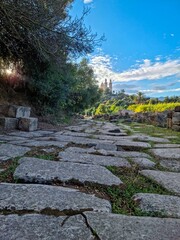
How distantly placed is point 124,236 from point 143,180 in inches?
27.8

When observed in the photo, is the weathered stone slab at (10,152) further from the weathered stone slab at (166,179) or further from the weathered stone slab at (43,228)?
the weathered stone slab at (166,179)

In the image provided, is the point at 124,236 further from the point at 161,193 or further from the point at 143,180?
the point at 143,180

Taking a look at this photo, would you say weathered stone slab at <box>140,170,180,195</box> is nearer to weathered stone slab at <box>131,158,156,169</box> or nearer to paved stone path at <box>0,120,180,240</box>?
paved stone path at <box>0,120,180,240</box>

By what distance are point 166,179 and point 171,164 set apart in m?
0.50

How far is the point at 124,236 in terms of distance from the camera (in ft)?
2.05

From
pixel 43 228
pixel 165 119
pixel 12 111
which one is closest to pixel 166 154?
pixel 43 228

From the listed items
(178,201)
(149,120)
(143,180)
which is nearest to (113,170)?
(143,180)

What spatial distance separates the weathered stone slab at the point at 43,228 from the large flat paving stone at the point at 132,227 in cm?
5

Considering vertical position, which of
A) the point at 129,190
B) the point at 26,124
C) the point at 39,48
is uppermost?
the point at 39,48

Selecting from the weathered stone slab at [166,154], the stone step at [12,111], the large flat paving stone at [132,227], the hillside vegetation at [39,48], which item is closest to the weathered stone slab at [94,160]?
the weathered stone slab at [166,154]

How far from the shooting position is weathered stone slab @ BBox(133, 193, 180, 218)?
0.84m

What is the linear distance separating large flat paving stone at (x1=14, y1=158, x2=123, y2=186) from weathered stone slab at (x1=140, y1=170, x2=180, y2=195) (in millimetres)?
270

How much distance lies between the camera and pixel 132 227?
68 centimetres

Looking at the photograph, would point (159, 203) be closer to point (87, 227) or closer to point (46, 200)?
point (87, 227)
